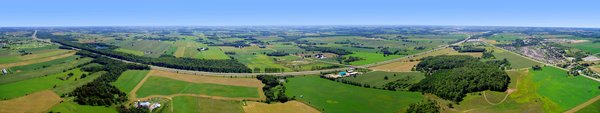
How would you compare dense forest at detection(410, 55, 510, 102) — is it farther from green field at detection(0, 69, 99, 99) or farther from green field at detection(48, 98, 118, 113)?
green field at detection(0, 69, 99, 99)

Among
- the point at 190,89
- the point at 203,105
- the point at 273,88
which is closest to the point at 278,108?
the point at 203,105

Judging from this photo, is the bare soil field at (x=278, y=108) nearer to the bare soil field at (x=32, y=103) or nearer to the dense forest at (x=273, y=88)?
the dense forest at (x=273, y=88)

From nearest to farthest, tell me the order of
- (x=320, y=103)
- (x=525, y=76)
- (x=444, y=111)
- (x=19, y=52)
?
(x=444, y=111), (x=320, y=103), (x=525, y=76), (x=19, y=52)

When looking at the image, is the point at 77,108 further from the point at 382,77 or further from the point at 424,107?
the point at 382,77

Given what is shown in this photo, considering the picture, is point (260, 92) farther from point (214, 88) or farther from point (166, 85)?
point (166, 85)

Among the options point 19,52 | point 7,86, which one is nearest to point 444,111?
point 7,86

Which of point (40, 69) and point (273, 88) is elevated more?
point (40, 69)
